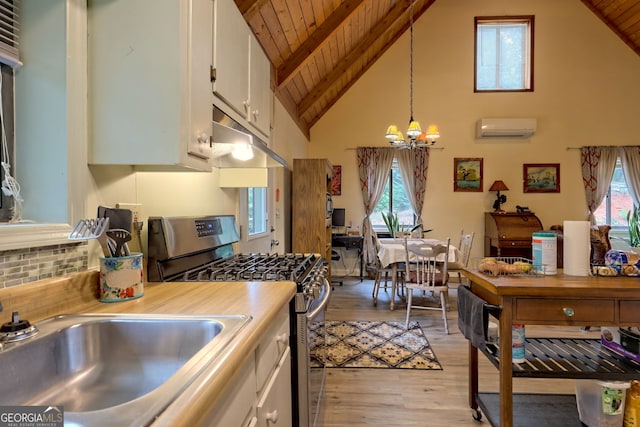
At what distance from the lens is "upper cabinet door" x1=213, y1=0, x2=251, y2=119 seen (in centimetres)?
132

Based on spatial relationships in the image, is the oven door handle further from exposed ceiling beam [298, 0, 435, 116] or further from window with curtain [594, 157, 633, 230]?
window with curtain [594, 157, 633, 230]

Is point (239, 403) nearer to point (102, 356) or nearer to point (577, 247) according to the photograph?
point (102, 356)

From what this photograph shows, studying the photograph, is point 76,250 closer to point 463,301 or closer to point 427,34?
point 463,301

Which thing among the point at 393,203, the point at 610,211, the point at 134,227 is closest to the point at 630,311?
the point at 134,227

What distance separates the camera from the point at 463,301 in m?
1.81

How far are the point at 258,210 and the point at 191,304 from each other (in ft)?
7.82

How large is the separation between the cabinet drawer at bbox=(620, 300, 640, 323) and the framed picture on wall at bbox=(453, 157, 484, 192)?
4.58m

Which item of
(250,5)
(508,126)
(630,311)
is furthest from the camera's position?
(508,126)

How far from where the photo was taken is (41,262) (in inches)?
38.3

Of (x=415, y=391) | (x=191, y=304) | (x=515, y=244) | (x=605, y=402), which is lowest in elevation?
(x=415, y=391)

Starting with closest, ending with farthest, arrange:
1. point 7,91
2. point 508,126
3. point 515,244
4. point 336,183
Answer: point 7,91 < point 515,244 < point 508,126 < point 336,183

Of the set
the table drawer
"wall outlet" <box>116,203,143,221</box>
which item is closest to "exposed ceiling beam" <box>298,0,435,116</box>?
the table drawer

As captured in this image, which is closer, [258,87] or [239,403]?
[239,403]

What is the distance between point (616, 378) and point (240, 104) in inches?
82.1
